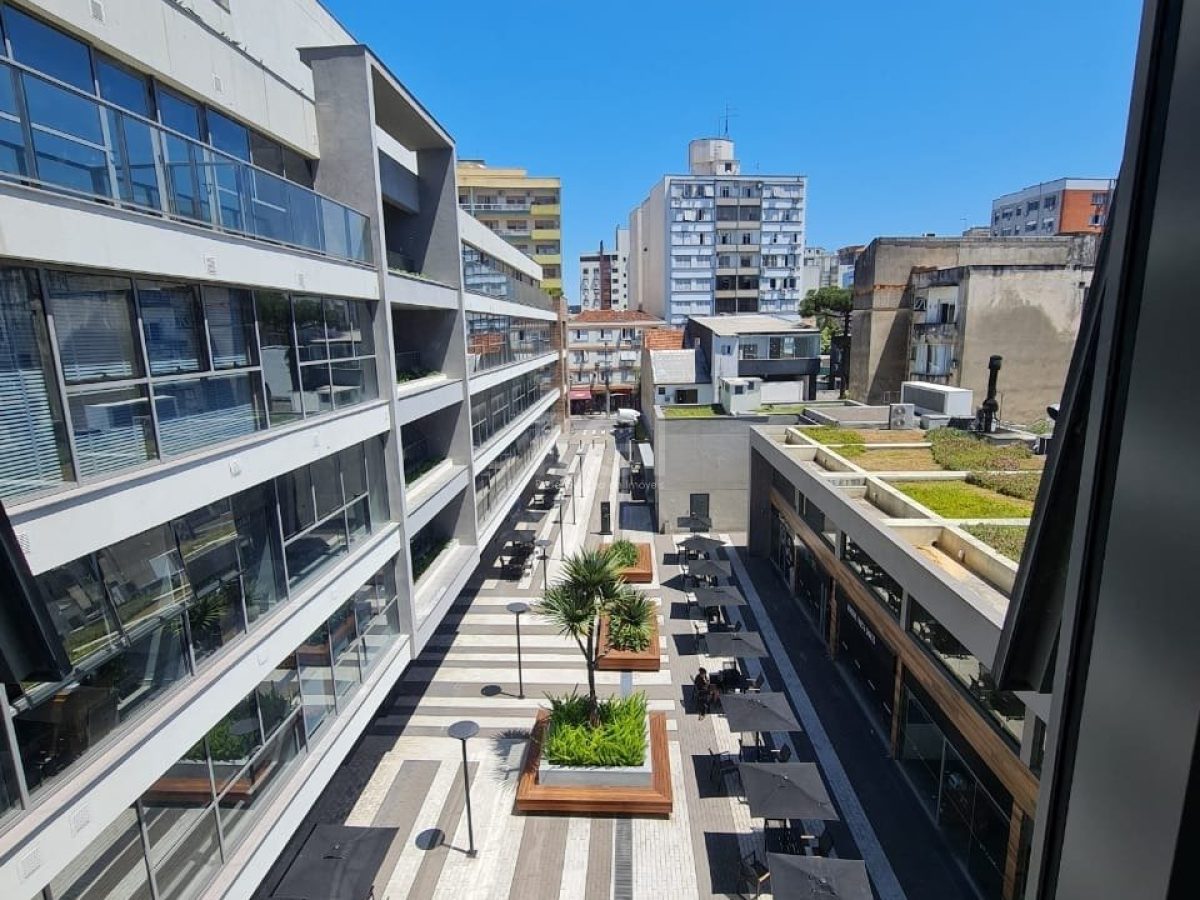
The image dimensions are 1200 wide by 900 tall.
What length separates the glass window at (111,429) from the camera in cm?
574

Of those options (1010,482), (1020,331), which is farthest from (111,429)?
(1020,331)

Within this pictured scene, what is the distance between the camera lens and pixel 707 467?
26.8 m

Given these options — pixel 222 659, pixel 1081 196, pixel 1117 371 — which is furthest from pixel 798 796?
pixel 1081 196

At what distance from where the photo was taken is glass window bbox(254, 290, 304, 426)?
8453mm

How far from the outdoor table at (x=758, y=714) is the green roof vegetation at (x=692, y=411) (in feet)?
58.0

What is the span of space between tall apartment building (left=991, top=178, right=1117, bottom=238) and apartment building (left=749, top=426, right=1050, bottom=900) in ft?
250

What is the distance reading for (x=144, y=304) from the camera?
652cm

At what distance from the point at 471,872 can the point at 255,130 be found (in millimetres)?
12483

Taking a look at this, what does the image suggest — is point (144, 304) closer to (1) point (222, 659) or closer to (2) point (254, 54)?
(1) point (222, 659)

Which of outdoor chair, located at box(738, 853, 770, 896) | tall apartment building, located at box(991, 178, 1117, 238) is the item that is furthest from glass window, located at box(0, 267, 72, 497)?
tall apartment building, located at box(991, 178, 1117, 238)

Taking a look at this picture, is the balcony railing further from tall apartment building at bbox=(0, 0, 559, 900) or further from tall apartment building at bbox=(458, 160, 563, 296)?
tall apartment building at bbox=(458, 160, 563, 296)

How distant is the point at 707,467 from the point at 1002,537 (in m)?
16.1

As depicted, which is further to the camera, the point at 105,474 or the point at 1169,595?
the point at 105,474

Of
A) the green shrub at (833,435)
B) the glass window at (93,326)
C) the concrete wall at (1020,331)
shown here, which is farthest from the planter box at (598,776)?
the concrete wall at (1020,331)
